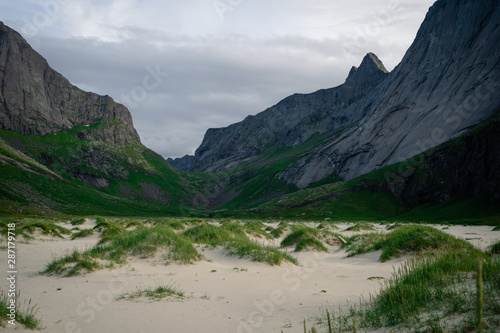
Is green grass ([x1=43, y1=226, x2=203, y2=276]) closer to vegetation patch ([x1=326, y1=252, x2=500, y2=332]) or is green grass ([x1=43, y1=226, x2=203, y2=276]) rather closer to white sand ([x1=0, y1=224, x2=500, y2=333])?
white sand ([x1=0, y1=224, x2=500, y2=333])

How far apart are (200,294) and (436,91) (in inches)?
5438

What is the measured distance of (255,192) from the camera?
196500 millimetres

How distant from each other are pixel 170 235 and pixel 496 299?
14.8m

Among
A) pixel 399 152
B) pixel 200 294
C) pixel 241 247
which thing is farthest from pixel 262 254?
pixel 399 152

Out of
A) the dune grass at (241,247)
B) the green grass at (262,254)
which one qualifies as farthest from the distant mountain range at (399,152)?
the green grass at (262,254)

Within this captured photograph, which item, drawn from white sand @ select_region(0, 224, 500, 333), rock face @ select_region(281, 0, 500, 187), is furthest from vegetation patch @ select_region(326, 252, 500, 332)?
rock face @ select_region(281, 0, 500, 187)

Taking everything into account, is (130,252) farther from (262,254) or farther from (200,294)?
A: (200,294)

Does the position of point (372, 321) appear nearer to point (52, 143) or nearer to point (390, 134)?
point (390, 134)

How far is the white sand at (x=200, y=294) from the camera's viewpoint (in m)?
7.51

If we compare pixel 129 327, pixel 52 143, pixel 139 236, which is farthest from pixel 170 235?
pixel 52 143

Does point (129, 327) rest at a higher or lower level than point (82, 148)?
lower

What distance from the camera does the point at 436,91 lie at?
400 ft

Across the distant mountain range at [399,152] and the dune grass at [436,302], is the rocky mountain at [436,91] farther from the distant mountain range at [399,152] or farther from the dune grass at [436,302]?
the dune grass at [436,302]

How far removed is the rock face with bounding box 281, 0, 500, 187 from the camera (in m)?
104
